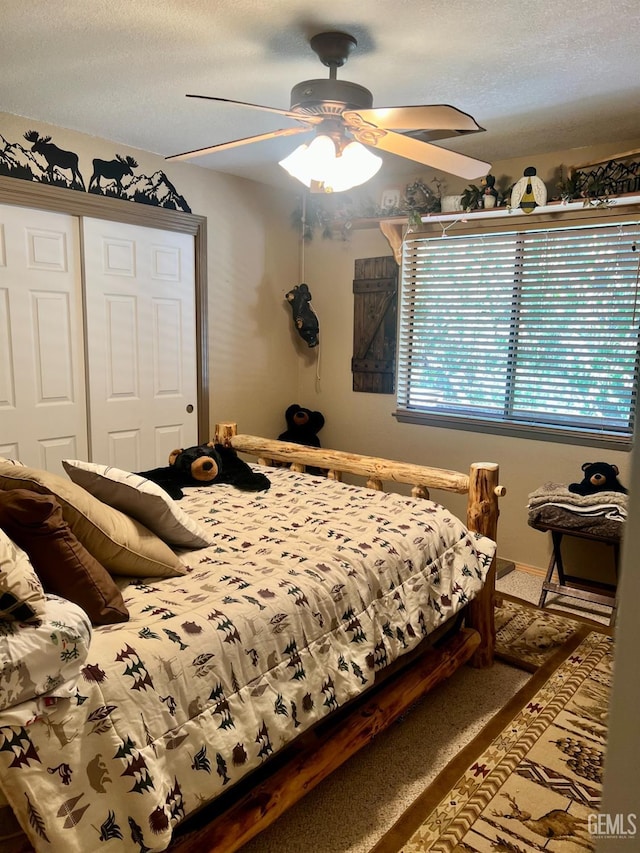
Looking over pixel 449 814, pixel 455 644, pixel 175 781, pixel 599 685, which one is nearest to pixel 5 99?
pixel 175 781

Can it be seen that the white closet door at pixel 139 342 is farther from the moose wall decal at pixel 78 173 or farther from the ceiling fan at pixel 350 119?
the ceiling fan at pixel 350 119

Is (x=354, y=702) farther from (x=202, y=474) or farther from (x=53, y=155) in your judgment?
(x=53, y=155)

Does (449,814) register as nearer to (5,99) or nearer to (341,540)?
(341,540)

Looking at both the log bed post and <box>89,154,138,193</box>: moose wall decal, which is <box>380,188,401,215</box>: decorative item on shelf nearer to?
<box>89,154,138,193</box>: moose wall decal

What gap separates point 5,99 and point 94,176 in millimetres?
621

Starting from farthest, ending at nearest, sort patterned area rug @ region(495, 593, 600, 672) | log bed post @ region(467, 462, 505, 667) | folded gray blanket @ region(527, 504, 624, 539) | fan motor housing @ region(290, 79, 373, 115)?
folded gray blanket @ region(527, 504, 624, 539) → patterned area rug @ region(495, 593, 600, 672) → log bed post @ region(467, 462, 505, 667) → fan motor housing @ region(290, 79, 373, 115)

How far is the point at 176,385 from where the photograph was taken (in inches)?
160

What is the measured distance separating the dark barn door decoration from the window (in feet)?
Result: 0.28

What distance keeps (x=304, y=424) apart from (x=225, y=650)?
3.28 m

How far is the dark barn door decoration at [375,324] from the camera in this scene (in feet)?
14.1

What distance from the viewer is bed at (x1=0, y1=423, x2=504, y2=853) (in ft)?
3.97

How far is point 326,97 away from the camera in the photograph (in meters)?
2.15

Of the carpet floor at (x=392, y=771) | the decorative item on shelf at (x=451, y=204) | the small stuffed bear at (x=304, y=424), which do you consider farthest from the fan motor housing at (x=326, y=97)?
the small stuffed bear at (x=304, y=424)

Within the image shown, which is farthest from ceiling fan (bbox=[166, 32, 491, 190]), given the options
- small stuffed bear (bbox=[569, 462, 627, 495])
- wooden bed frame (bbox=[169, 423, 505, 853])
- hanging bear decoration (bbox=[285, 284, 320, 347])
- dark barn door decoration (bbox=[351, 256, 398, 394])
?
hanging bear decoration (bbox=[285, 284, 320, 347])
